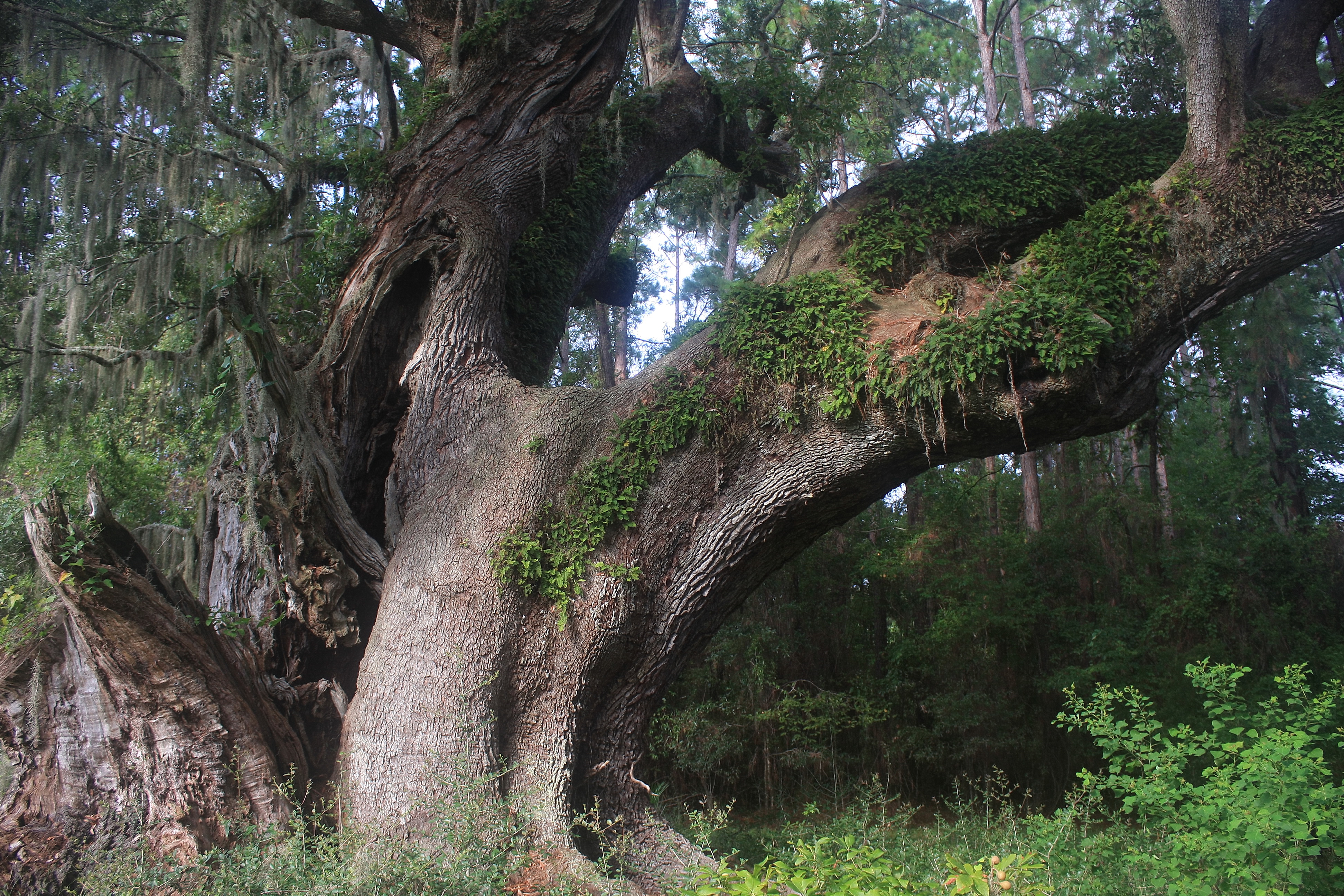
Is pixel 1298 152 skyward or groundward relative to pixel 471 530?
skyward

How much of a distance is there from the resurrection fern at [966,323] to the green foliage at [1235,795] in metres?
1.95

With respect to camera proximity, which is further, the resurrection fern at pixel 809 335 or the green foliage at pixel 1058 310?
the resurrection fern at pixel 809 335

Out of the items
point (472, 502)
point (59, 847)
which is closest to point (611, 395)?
point (472, 502)

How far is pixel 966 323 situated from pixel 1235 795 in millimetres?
2752

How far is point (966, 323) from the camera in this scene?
459 cm

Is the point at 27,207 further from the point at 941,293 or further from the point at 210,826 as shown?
the point at 941,293

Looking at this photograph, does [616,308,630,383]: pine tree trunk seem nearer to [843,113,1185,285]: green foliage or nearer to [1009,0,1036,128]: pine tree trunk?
[1009,0,1036,128]: pine tree trunk

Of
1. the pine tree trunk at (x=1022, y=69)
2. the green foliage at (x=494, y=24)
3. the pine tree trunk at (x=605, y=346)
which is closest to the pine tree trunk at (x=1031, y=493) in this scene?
the pine tree trunk at (x=1022, y=69)

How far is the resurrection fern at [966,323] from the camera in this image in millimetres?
4469

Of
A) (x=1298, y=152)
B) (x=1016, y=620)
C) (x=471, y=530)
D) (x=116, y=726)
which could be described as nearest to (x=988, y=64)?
(x=1016, y=620)

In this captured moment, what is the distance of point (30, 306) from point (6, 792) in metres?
5.30

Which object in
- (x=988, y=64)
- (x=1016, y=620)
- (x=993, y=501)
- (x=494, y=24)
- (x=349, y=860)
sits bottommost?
(x=349, y=860)

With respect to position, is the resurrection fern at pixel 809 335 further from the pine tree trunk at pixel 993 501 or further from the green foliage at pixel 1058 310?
the pine tree trunk at pixel 993 501

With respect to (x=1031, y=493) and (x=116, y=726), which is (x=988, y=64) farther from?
(x=116, y=726)
